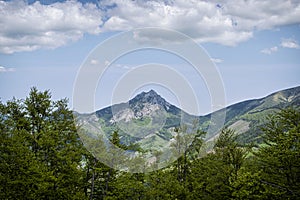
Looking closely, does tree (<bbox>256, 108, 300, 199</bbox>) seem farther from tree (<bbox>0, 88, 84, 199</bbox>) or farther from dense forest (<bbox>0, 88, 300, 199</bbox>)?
tree (<bbox>0, 88, 84, 199</bbox>)

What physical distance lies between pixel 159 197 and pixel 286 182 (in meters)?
10.5

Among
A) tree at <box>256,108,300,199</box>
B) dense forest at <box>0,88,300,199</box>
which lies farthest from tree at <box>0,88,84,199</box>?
tree at <box>256,108,300,199</box>

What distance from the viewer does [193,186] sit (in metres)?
29.1

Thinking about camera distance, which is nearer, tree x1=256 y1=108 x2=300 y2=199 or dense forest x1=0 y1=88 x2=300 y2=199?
tree x1=256 y1=108 x2=300 y2=199

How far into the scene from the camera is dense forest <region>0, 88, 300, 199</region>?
23500mm

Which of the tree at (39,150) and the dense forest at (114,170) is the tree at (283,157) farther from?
the tree at (39,150)

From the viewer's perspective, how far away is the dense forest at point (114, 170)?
2350cm

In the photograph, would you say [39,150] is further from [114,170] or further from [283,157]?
[283,157]

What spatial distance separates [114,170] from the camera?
96.9 ft

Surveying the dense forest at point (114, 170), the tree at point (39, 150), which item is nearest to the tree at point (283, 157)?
the dense forest at point (114, 170)

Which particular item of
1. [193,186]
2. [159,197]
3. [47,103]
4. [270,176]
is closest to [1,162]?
[47,103]

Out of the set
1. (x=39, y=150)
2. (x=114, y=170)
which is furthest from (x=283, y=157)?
(x=39, y=150)

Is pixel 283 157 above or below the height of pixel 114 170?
above

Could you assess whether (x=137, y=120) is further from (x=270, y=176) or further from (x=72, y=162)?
(x=270, y=176)
